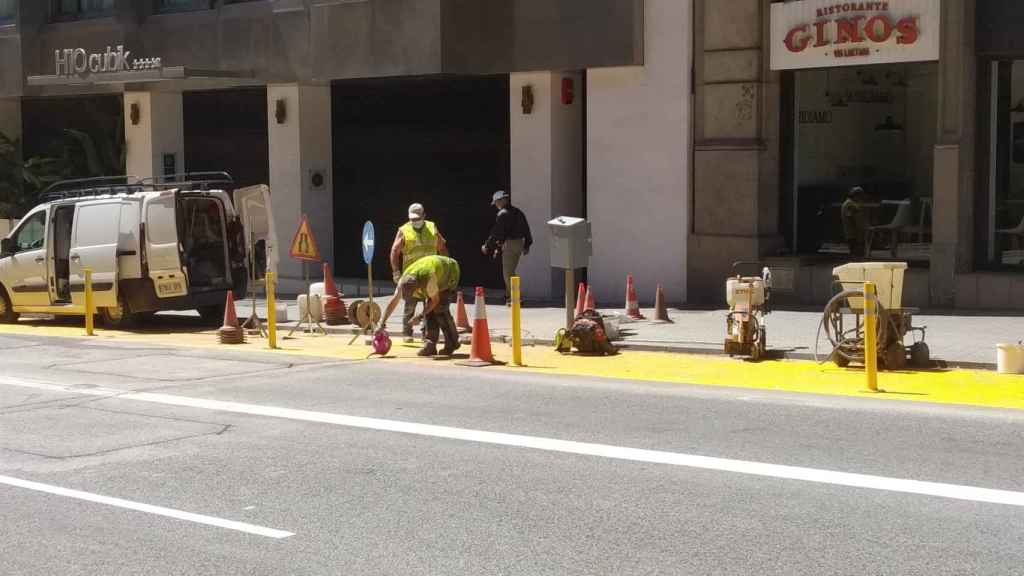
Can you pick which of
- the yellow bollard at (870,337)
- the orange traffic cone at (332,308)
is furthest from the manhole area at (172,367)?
the yellow bollard at (870,337)

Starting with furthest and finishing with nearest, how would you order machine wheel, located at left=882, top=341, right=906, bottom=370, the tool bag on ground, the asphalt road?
the tool bag on ground
machine wheel, located at left=882, top=341, right=906, bottom=370
the asphalt road

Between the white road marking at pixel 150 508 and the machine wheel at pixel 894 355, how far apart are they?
7720 millimetres

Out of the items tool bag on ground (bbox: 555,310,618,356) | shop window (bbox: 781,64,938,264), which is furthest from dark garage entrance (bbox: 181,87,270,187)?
tool bag on ground (bbox: 555,310,618,356)

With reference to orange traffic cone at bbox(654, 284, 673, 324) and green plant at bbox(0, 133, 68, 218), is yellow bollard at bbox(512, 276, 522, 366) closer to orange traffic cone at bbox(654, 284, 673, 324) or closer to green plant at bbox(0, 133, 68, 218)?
orange traffic cone at bbox(654, 284, 673, 324)

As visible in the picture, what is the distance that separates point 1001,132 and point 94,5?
63.8 feet

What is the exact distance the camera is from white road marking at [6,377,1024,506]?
327 inches

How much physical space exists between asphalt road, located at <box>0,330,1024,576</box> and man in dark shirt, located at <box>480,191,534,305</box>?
254 inches

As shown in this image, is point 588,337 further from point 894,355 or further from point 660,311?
point 894,355

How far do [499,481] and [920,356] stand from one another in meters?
6.35

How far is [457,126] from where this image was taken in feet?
78.7

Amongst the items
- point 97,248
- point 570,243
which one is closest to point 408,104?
point 97,248

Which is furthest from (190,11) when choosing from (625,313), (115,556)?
(115,556)

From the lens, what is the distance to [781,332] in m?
16.3

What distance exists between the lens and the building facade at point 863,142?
17.8 m
